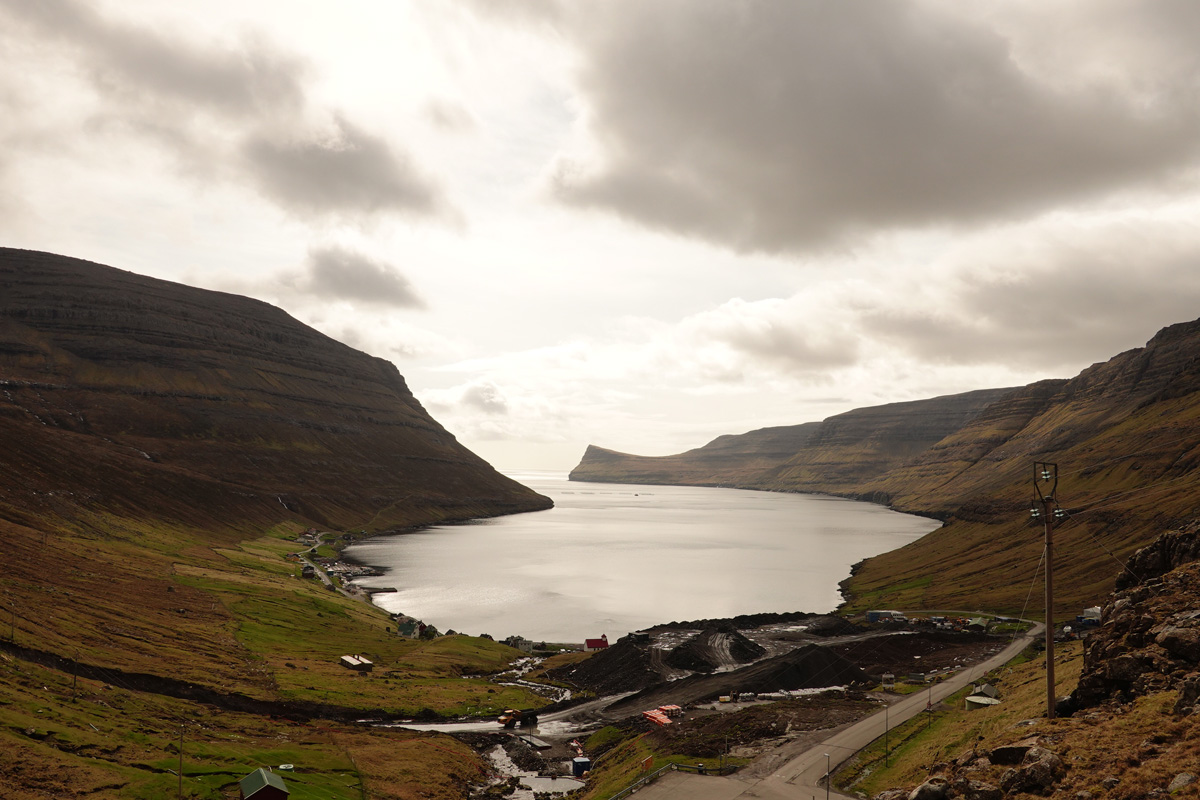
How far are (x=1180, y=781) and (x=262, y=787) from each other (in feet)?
158

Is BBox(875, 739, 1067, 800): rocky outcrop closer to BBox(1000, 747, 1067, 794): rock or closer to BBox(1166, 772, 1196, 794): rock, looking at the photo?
BBox(1000, 747, 1067, 794): rock

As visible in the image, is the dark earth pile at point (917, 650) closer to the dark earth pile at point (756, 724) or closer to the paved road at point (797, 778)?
the dark earth pile at point (756, 724)

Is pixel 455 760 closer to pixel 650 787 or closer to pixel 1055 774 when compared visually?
pixel 650 787

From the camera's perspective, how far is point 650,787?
48281 mm

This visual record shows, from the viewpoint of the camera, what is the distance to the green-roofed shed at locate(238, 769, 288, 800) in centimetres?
4500

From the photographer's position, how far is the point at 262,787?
45125 millimetres

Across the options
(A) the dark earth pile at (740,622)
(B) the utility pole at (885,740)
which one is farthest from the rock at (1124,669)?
(A) the dark earth pile at (740,622)

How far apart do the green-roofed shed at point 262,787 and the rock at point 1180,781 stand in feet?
156

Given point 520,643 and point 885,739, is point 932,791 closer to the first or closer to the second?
point 885,739

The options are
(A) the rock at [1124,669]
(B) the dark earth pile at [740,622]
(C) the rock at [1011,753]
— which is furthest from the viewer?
(B) the dark earth pile at [740,622]

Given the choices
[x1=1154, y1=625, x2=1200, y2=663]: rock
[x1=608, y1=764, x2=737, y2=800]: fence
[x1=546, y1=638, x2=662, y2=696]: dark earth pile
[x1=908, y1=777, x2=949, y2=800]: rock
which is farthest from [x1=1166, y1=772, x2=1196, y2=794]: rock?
[x1=546, y1=638, x2=662, y2=696]: dark earth pile

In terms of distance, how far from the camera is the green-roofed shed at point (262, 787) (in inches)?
1772

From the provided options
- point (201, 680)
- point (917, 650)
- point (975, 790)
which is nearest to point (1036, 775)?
point (975, 790)

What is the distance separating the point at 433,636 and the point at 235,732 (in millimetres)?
60587
